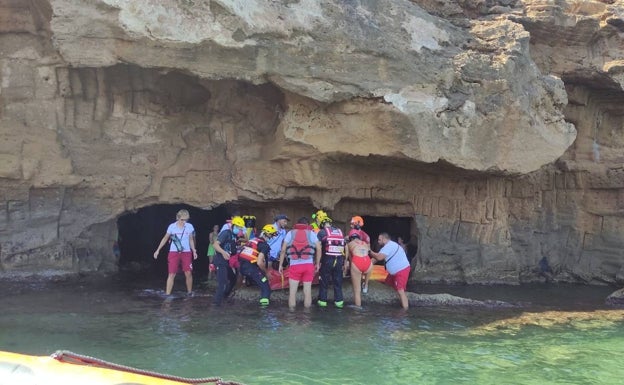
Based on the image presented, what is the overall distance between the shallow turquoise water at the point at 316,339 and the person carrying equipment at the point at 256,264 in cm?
35

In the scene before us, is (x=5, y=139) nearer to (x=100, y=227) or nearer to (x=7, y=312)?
(x=100, y=227)

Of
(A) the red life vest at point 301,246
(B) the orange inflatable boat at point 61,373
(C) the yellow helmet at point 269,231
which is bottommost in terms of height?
(B) the orange inflatable boat at point 61,373

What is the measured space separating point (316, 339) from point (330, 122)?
4.02 m

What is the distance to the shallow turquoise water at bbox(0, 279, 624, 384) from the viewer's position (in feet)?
19.2

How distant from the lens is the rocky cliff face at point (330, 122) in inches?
350

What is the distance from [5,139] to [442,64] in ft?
23.3

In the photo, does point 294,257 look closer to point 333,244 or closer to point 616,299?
point 333,244

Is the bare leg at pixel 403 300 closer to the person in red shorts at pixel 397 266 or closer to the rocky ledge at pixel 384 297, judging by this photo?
the person in red shorts at pixel 397 266

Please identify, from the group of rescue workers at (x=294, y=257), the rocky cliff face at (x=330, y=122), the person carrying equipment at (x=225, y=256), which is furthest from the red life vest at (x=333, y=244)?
the rocky cliff face at (x=330, y=122)

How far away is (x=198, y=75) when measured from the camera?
896cm

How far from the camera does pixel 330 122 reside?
9.77 m

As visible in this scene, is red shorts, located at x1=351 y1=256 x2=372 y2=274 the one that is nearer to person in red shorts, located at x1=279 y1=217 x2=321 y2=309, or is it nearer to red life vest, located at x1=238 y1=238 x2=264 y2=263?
person in red shorts, located at x1=279 y1=217 x2=321 y2=309

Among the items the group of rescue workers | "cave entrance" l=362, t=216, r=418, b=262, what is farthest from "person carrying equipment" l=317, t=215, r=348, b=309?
"cave entrance" l=362, t=216, r=418, b=262

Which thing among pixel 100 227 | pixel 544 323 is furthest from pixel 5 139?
pixel 544 323
